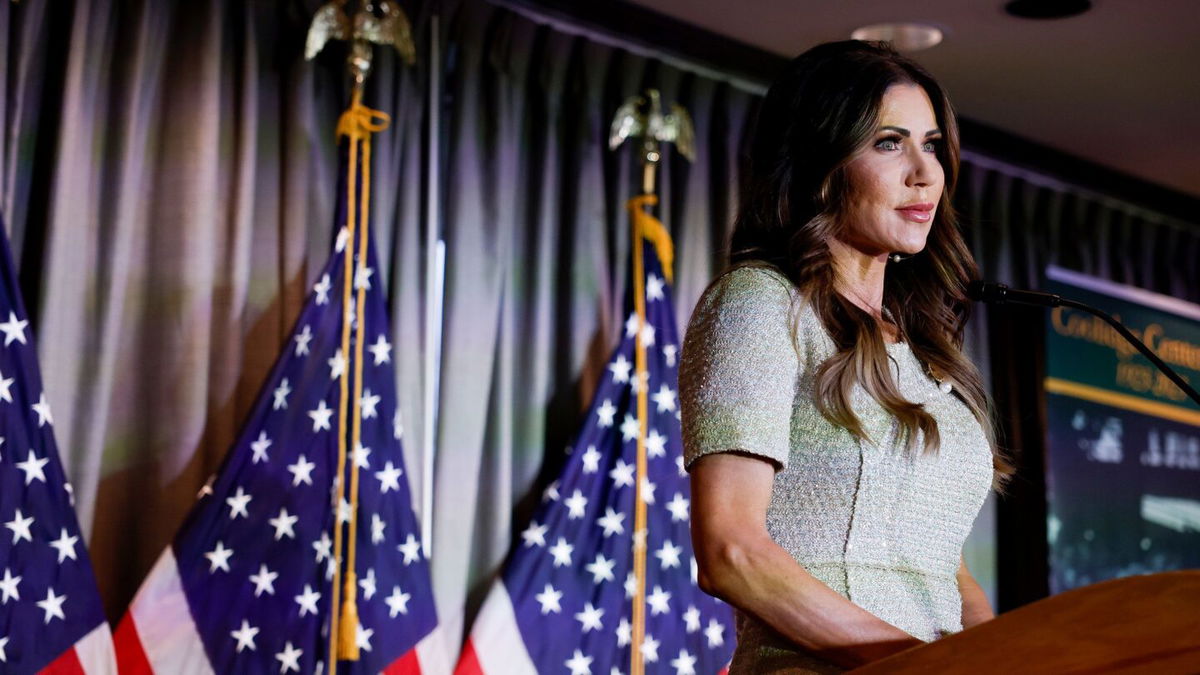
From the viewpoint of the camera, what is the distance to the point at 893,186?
1626 millimetres

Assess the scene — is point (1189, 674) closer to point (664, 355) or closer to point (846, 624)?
point (846, 624)

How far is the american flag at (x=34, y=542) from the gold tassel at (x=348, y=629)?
521 millimetres

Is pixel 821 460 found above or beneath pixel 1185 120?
beneath

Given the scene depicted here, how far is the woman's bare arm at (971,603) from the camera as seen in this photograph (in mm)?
1677

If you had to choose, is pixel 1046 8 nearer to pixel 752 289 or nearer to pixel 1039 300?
pixel 1039 300

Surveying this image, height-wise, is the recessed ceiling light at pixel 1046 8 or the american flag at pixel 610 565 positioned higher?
the recessed ceiling light at pixel 1046 8

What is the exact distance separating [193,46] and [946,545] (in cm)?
279

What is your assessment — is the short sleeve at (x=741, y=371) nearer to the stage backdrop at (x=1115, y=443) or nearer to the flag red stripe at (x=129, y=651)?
the flag red stripe at (x=129, y=651)

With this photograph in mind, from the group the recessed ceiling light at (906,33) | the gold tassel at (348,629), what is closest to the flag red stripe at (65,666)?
the gold tassel at (348,629)

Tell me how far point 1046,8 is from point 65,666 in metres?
3.38

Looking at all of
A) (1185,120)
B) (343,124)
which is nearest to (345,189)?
(343,124)

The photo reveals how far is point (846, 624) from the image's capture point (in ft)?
4.28

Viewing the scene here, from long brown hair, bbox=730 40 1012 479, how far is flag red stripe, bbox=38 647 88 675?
201cm

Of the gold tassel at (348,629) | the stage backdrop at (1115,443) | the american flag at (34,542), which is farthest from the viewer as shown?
the stage backdrop at (1115,443)
